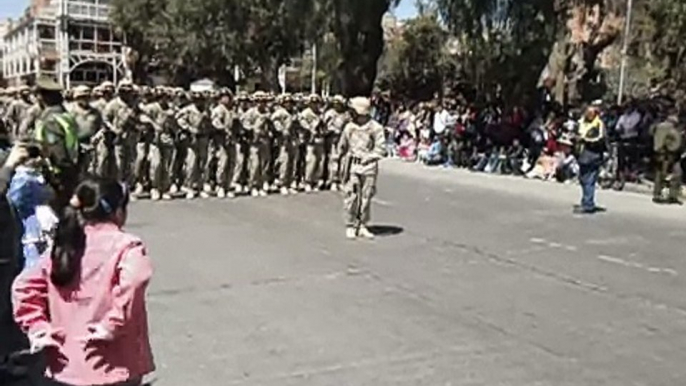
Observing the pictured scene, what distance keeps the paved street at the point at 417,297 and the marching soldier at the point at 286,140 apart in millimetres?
2086

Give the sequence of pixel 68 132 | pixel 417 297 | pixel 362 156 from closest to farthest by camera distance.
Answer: pixel 68 132 < pixel 417 297 < pixel 362 156

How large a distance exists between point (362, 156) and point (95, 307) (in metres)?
7.52

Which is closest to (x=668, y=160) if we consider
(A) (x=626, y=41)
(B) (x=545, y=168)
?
(B) (x=545, y=168)

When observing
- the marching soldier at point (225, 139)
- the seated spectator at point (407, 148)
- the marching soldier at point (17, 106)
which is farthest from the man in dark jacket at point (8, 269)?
the seated spectator at point (407, 148)

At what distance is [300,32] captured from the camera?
29594 mm

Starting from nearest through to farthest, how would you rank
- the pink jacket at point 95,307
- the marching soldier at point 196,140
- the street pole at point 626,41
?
the pink jacket at point 95,307
the marching soldier at point 196,140
the street pole at point 626,41

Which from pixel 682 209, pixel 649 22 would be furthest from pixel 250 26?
pixel 682 209

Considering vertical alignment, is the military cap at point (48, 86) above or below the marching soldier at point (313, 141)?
above

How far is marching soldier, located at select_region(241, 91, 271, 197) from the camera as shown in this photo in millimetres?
15180

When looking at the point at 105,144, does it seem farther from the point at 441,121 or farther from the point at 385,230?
the point at 441,121

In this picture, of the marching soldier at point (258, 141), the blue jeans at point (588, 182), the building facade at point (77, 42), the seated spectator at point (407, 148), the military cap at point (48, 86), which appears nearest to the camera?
the military cap at point (48, 86)

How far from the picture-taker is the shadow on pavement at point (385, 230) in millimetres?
11387

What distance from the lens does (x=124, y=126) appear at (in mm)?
13922

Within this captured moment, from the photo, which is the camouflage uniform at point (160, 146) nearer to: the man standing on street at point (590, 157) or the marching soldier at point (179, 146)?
the marching soldier at point (179, 146)
